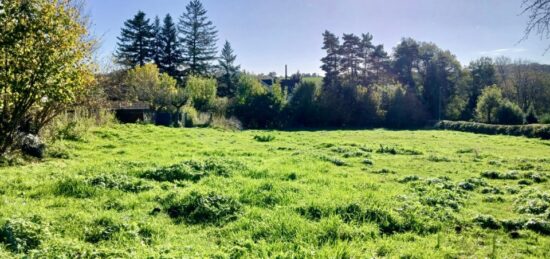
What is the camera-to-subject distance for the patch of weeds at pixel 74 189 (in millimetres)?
6309

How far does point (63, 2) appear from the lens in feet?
33.3

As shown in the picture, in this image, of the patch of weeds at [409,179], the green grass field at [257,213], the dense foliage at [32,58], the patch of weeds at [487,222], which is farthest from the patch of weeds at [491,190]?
the dense foliage at [32,58]

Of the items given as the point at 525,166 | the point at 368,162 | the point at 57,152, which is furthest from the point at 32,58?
Result: the point at 525,166

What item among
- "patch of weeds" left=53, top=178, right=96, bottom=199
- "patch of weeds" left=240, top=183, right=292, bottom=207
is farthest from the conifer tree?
"patch of weeds" left=240, top=183, right=292, bottom=207

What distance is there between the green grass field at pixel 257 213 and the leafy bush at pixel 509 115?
1192 inches

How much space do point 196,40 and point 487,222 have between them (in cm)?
4869

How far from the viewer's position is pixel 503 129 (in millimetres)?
30656

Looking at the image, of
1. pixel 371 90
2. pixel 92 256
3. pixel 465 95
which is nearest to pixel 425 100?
pixel 465 95

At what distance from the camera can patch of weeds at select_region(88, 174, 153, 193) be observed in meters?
A: 6.76

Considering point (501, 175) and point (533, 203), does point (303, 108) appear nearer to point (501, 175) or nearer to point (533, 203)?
point (501, 175)

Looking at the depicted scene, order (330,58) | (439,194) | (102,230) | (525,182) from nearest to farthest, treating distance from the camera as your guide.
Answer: (102,230) → (439,194) → (525,182) → (330,58)

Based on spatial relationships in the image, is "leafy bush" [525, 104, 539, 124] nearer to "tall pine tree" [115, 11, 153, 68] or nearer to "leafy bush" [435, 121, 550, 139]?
"leafy bush" [435, 121, 550, 139]

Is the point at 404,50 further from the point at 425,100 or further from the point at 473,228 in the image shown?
the point at 473,228

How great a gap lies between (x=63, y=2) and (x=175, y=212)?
8095 mm
